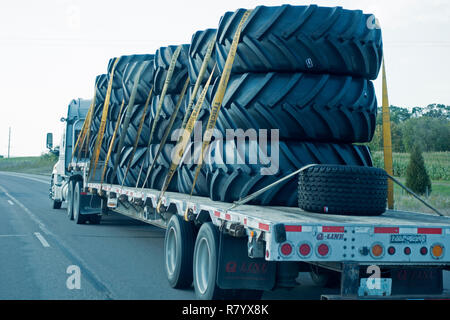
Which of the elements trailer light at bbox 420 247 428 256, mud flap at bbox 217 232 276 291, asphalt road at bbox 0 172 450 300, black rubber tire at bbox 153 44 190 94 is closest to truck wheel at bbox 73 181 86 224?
asphalt road at bbox 0 172 450 300

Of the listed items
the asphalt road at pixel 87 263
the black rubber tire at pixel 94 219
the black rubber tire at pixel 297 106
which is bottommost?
the asphalt road at pixel 87 263

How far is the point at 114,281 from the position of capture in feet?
26.9

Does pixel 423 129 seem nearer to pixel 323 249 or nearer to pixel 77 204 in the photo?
pixel 77 204

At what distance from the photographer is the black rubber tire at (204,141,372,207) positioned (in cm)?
657

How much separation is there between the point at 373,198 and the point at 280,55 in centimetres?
201

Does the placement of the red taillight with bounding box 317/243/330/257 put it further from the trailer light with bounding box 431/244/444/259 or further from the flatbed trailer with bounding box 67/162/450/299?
the trailer light with bounding box 431/244/444/259

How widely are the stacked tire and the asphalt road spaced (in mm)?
1794

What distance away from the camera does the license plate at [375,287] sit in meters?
5.02

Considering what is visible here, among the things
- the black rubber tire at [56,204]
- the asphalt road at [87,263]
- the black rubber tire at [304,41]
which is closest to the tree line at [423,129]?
the black rubber tire at [56,204]

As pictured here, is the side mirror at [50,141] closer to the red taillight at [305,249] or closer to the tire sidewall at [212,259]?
the tire sidewall at [212,259]

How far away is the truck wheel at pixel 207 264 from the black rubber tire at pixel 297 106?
51.1 inches

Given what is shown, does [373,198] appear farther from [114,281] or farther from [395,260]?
[114,281]
